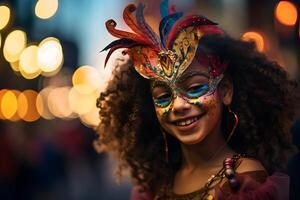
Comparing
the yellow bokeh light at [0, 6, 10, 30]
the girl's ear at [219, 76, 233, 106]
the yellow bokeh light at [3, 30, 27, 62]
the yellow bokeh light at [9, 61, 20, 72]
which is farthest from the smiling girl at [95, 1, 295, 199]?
the yellow bokeh light at [9, 61, 20, 72]

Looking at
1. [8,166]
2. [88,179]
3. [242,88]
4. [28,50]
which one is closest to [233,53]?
[242,88]

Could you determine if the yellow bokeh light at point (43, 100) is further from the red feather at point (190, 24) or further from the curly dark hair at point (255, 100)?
the red feather at point (190, 24)

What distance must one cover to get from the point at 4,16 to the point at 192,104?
6.55 metres

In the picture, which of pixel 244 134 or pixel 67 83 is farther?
pixel 67 83

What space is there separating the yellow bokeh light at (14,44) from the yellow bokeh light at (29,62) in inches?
28.4

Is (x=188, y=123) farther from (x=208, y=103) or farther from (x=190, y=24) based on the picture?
(x=190, y=24)

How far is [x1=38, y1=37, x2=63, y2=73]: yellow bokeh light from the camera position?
512 inches

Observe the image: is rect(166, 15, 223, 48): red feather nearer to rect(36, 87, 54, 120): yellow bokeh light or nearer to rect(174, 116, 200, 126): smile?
rect(174, 116, 200, 126): smile

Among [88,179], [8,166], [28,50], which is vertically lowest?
[88,179]

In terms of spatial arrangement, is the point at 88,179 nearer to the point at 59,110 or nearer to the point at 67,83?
the point at 67,83

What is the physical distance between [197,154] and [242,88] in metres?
0.51

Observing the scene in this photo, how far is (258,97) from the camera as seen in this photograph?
4.38 m

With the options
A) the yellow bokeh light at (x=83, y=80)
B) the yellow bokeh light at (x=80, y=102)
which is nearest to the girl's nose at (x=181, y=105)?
the yellow bokeh light at (x=83, y=80)

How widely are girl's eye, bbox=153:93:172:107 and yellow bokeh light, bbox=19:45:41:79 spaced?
1080cm
